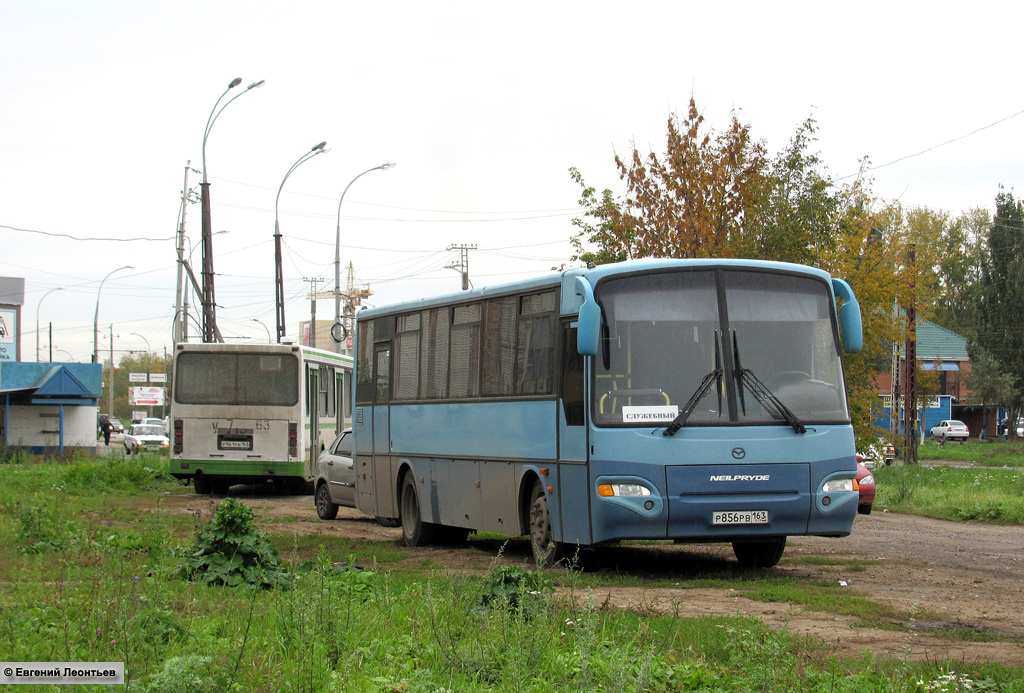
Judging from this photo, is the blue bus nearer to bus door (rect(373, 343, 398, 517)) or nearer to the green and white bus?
bus door (rect(373, 343, 398, 517))

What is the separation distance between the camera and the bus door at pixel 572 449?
37.0ft

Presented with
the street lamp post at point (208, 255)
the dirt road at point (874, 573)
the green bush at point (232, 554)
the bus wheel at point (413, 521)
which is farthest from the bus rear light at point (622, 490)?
the street lamp post at point (208, 255)

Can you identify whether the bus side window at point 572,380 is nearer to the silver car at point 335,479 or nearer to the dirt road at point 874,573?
the dirt road at point 874,573

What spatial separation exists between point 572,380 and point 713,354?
54.7 inches

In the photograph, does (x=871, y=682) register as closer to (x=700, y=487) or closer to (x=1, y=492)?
(x=700, y=487)

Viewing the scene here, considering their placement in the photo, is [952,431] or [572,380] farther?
[952,431]

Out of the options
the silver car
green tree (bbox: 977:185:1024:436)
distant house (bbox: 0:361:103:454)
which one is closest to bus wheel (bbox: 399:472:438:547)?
the silver car

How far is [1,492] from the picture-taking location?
20.7 metres

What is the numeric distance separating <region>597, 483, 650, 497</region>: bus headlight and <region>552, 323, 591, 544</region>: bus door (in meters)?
0.26

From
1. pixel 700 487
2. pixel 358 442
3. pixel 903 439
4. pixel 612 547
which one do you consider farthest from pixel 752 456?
pixel 903 439

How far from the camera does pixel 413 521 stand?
15773 mm

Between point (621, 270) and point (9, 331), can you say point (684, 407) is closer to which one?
point (621, 270)

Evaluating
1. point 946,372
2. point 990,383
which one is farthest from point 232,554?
point 946,372

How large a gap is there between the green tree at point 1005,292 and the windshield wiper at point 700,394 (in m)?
58.4
